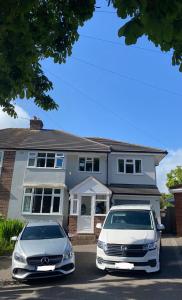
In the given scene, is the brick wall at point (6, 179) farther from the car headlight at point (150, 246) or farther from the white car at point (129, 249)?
the car headlight at point (150, 246)

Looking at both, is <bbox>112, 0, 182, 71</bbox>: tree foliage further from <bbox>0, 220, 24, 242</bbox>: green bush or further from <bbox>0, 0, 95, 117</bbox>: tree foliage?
<bbox>0, 220, 24, 242</bbox>: green bush

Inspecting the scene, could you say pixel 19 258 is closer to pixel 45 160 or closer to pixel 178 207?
pixel 178 207

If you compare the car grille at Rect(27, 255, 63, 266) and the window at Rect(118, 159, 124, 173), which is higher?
the window at Rect(118, 159, 124, 173)

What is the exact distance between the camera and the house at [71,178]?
2216 cm

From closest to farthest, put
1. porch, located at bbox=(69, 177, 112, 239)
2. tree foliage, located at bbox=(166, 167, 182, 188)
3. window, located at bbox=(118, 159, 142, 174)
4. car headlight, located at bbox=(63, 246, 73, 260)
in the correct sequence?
car headlight, located at bbox=(63, 246, 73, 260) → porch, located at bbox=(69, 177, 112, 239) → window, located at bbox=(118, 159, 142, 174) → tree foliage, located at bbox=(166, 167, 182, 188)

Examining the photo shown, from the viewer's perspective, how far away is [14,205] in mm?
22906

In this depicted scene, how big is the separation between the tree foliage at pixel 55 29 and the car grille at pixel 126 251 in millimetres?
5360

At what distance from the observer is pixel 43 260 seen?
342 inches

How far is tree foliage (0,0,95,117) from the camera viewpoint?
14.4 ft

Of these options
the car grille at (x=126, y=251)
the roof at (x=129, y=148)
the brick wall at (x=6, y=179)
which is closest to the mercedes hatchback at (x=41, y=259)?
the car grille at (x=126, y=251)

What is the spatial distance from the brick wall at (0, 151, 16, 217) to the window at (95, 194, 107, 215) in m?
6.61

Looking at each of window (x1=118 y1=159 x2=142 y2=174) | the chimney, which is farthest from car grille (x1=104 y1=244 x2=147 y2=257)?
the chimney

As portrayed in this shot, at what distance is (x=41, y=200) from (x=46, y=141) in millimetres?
4969

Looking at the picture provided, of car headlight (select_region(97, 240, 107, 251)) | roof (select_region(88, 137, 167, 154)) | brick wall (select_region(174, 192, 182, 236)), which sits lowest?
car headlight (select_region(97, 240, 107, 251))
